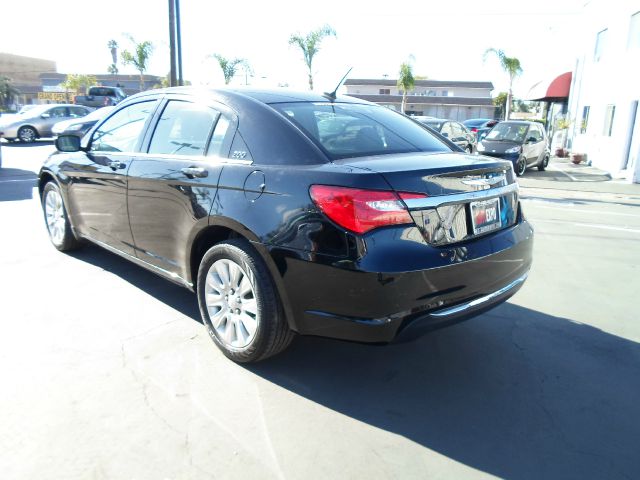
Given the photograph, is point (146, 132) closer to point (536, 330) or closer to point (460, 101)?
point (536, 330)

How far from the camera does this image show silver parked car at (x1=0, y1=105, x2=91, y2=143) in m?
19.5

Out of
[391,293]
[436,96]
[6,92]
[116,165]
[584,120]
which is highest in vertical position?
[436,96]

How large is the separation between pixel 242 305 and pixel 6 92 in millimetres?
66213

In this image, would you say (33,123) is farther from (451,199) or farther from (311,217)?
(451,199)

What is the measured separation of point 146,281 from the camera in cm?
469

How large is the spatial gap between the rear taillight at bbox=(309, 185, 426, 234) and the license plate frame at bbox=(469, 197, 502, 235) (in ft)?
1.62

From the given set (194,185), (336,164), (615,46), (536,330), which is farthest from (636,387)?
(615,46)

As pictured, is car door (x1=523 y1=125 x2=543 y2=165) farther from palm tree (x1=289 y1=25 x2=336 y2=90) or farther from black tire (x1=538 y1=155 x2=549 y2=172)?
palm tree (x1=289 y1=25 x2=336 y2=90)

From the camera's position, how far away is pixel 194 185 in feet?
10.9

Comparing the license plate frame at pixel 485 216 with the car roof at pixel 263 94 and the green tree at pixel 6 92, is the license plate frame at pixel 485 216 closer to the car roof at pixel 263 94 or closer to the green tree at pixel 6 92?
the car roof at pixel 263 94

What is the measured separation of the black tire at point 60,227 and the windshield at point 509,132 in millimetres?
13073

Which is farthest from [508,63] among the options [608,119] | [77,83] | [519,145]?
[77,83]

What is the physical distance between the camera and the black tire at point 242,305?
2910mm

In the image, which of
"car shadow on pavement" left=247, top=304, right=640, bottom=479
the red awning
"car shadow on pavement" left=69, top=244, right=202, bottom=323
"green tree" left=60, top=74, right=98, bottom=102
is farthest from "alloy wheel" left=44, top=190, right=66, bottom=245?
"green tree" left=60, top=74, right=98, bottom=102
